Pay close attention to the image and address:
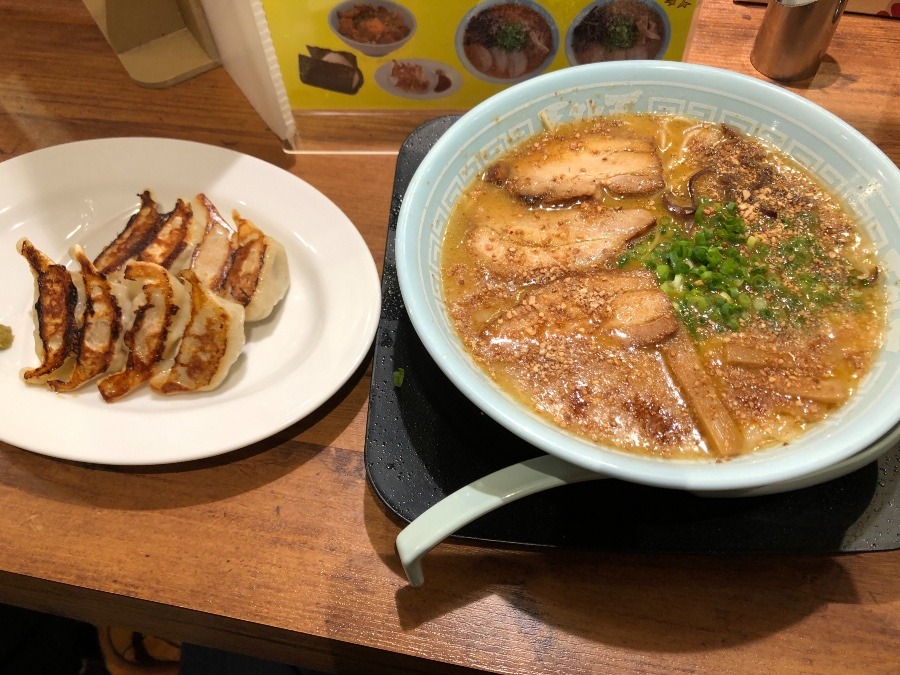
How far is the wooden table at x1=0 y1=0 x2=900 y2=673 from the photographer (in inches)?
47.0

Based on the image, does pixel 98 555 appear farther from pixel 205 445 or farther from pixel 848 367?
pixel 848 367

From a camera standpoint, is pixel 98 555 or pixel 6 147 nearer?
pixel 98 555

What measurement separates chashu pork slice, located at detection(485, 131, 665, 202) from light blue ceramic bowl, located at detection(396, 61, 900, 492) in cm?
5

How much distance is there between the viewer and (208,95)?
2.08 meters

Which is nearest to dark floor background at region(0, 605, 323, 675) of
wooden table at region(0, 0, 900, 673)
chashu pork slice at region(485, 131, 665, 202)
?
wooden table at region(0, 0, 900, 673)

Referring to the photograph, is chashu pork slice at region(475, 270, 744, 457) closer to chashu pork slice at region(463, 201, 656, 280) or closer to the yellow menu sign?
chashu pork slice at region(463, 201, 656, 280)

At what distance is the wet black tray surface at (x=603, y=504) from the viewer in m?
1.20

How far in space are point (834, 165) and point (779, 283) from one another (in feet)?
0.98

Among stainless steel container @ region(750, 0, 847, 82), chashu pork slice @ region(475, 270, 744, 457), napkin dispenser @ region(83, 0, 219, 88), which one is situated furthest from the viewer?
napkin dispenser @ region(83, 0, 219, 88)

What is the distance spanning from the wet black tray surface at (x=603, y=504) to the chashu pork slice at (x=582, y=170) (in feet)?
1.70

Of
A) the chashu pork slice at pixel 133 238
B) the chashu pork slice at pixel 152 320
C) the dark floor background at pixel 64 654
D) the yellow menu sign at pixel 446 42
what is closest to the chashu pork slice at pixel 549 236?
the yellow menu sign at pixel 446 42

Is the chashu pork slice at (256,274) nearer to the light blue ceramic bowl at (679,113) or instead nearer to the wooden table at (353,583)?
the wooden table at (353,583)

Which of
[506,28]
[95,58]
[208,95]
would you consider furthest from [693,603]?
[95,58]

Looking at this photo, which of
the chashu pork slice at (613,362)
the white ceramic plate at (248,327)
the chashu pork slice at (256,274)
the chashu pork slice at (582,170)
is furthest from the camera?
the chashu pork slice at (256,274)
